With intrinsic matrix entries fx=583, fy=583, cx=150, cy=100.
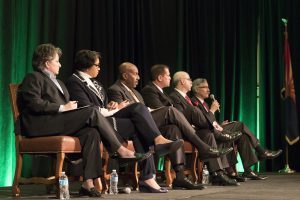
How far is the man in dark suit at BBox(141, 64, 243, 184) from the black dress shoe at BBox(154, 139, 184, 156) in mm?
1087

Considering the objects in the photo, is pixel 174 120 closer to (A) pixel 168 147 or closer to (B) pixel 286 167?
(A) pixel 168 147

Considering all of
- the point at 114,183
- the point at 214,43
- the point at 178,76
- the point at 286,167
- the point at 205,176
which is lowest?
the point at 286,167

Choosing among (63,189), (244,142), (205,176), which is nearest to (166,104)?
(205,176)

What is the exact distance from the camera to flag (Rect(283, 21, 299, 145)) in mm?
7473

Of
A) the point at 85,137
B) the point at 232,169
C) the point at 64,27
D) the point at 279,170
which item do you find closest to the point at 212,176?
the point at 232,169

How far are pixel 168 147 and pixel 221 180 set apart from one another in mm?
1152

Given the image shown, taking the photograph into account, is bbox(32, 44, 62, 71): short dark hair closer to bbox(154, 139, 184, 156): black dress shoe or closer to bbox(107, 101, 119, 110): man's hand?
bbox(107, 101, 119, 110): man's hand

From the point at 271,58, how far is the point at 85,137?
4829mm

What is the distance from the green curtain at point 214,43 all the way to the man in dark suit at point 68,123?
2367 millimetres

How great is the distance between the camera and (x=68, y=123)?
3549 mm

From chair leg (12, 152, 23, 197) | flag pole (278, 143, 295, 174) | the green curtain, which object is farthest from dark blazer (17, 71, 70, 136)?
flag pole (278, 143, 295, 174)

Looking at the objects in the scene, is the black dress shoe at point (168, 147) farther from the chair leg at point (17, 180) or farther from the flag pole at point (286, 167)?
the flag pole at point (286, 167)

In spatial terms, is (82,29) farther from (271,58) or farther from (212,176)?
(271,58)

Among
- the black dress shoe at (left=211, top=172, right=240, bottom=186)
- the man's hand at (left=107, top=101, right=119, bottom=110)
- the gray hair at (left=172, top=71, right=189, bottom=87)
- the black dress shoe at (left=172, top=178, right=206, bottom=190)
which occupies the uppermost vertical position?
the gray hair at (left=172, top=71, right=189, bottom=87)
